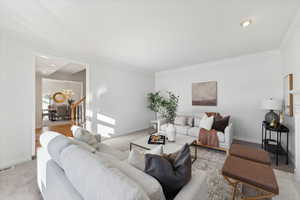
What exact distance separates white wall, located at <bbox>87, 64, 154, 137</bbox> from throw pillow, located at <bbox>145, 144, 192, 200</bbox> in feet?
10.1

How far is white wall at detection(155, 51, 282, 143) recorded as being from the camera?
3186mm

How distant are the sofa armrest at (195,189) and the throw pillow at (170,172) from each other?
0.13ft

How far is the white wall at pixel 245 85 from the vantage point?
3186mm

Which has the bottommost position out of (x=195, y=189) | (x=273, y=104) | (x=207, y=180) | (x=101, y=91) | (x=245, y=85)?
(x=207, y=180)

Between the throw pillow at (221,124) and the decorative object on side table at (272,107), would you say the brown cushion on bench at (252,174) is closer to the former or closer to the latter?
the throw pillow at (221,124)

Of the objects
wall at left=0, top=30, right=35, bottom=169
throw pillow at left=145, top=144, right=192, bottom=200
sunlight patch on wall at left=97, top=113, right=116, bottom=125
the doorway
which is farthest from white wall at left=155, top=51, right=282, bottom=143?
the doorway

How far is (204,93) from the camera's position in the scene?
13.7 ft

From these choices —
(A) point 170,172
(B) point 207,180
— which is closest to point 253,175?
(B) point 207,180

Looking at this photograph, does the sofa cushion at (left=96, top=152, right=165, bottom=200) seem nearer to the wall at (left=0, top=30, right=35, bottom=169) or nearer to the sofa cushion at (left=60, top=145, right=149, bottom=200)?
the sofa cushion at (left=60, top=145, right=149, bottom=200)

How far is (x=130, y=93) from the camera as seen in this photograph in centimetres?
470

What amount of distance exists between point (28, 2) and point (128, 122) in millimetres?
3772

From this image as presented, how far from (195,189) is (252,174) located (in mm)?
882

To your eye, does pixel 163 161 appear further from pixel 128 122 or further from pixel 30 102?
pixel 128 122

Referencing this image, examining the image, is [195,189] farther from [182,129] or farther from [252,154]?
[182,129]
